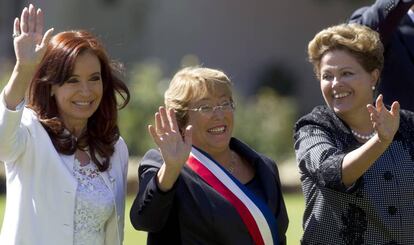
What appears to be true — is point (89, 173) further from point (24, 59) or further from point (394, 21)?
point (394, 21)

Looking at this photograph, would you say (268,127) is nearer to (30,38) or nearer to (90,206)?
(90,206)

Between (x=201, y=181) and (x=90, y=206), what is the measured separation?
1.63 ft

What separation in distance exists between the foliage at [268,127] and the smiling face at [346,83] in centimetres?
1191

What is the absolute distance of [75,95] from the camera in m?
5.22

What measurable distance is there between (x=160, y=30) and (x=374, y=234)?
17723mm

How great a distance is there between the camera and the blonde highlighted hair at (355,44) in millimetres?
5344

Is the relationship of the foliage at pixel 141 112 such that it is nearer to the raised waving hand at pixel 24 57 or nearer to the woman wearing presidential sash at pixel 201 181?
the woman wearing presidential sash at pixel 201 181

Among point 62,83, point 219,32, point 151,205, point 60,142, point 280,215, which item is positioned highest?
point 62,83

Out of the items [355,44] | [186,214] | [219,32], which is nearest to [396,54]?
[355,44]

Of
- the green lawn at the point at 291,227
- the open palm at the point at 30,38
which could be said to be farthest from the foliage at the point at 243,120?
the open palm at the point at 30,38

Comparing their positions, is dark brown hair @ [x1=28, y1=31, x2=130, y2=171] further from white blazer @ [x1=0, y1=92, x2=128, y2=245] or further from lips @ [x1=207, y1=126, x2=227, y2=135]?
lips @ [x1=207, y1=126, x2=227, y2=135]

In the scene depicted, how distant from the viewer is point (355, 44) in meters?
5.34

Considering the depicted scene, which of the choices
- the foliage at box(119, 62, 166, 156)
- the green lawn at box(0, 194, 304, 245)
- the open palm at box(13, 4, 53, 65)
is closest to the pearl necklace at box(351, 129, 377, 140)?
the open palm at box(13, 4, 53, 65)

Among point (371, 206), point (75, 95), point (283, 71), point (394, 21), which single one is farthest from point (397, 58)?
point (283, 71)
